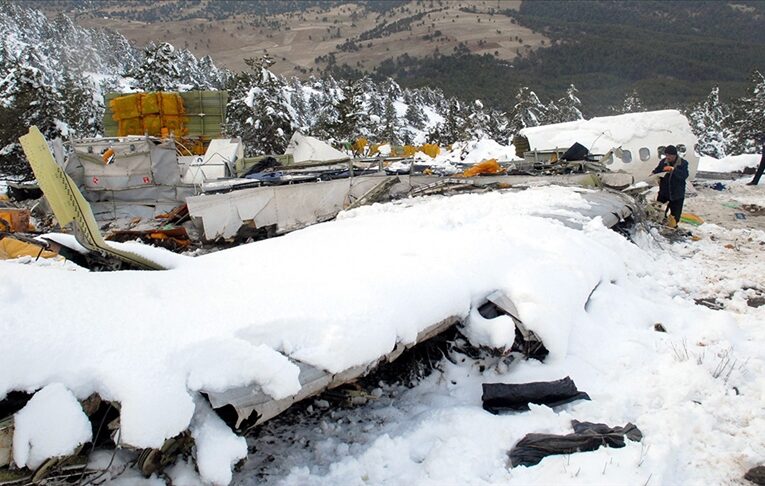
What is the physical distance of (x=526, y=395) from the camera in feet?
13.0

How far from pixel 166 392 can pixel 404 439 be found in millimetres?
1730

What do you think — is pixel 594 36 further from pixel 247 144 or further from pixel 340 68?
pixel 247 144

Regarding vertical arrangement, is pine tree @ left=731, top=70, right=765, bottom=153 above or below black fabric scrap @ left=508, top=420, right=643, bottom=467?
below

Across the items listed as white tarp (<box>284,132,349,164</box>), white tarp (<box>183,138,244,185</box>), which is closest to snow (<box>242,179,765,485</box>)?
white tarp (<box>183,138,244,185</box>)

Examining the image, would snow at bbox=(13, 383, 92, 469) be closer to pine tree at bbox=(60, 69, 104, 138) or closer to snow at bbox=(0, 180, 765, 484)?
snow at bbox=(0, 180, 765, 484)

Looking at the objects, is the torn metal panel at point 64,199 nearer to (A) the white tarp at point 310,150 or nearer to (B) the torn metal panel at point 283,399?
(B) the torn metal panel at point 283,399

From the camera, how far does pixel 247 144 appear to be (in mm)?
32344

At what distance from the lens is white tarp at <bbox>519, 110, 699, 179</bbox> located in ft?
62.5

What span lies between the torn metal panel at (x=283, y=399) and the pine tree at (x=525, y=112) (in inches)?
2088

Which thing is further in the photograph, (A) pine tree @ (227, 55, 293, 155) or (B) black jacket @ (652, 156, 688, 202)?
(A) pine tree @ (227, 55, 293, 155)

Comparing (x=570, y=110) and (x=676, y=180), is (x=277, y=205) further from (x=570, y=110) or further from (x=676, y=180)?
(x=570, y=110)

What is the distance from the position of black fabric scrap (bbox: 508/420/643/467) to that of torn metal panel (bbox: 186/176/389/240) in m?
8.88

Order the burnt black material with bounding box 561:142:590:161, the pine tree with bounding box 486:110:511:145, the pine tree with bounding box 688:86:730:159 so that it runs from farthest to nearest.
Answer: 1. the pine tree with bounding box 486:110:511:145
2. the pine tree with bounding box 688:86:730:159
3. the burnt black material with bounding box 561:142:590:161

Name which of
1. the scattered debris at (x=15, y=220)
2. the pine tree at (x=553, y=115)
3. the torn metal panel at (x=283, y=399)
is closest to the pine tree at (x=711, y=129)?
the pine tree at (x=553, y=115)
